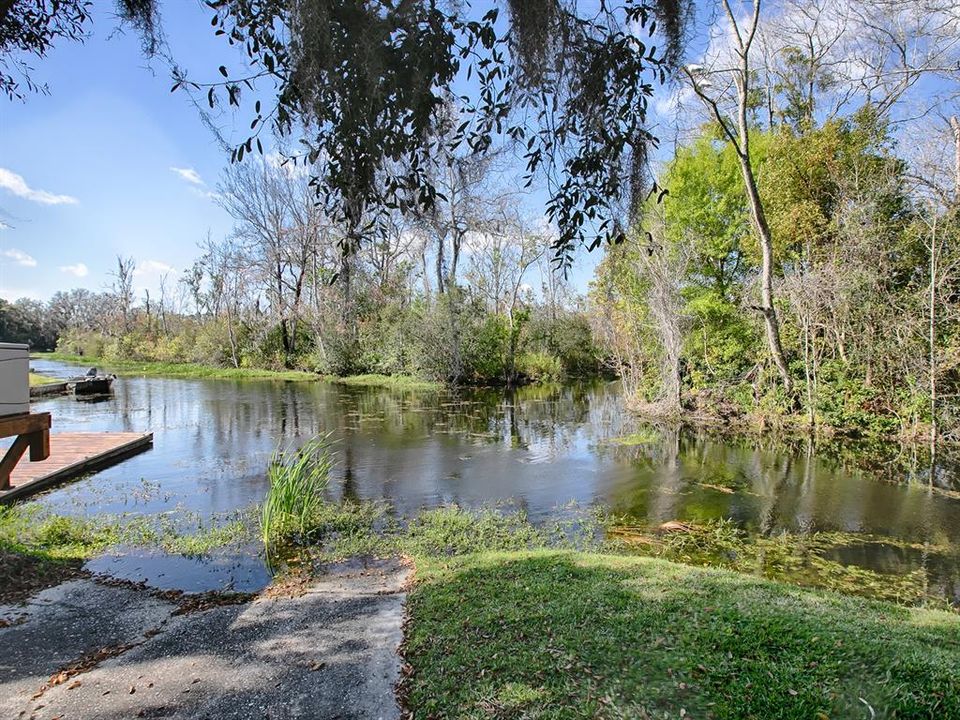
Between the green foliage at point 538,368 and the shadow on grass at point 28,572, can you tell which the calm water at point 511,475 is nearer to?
the shadow on grass at point 28,572

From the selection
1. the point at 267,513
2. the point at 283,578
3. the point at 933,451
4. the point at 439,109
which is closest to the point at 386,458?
the point at 267,513

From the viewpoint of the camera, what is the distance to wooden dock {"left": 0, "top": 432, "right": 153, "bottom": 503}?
8.19m

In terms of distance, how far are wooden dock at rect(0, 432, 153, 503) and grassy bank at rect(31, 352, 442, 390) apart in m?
13.0

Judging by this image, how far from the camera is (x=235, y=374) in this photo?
30.7 meters

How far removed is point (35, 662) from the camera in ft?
11.1

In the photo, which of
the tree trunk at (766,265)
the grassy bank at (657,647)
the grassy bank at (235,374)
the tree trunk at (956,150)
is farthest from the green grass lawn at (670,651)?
the grassy bank at (235,374)

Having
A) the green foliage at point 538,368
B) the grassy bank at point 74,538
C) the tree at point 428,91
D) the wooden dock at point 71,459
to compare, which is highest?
the tree at point 428,91

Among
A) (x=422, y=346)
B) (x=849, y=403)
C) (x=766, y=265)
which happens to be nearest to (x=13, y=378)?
(x=766, y=265)

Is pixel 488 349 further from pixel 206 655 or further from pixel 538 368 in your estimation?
pixel 206 655

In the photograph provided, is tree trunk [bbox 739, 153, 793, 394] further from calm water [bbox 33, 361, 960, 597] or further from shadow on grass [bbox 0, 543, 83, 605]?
shadow on grass [bbox 0, 543, 83, 605]

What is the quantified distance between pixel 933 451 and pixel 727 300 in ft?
26.9

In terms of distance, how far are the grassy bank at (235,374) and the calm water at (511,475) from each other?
27.2 ft

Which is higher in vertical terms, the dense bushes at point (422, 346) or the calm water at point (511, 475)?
the dense bushes at point (422, 346)

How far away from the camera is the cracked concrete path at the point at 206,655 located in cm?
286
